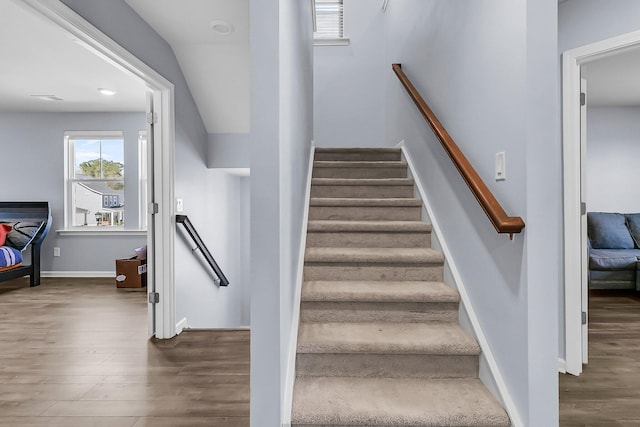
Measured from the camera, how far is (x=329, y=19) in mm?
4809

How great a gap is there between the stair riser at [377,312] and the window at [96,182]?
4.33m

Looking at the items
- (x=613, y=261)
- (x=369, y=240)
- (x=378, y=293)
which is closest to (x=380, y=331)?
(x=378, y=293)

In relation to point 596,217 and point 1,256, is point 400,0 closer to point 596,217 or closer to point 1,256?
point 596,217

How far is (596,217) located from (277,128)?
5048mm

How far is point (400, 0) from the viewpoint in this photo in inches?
151

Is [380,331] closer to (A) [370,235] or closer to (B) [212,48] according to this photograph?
(A) [370,235]

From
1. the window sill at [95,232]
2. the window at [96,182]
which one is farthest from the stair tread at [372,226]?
the window at [96,182]

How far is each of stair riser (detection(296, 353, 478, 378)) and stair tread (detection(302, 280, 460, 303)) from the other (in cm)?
32

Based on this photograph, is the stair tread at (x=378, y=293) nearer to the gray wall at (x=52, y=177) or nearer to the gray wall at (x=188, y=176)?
the gray wall at (x=188, y=176)

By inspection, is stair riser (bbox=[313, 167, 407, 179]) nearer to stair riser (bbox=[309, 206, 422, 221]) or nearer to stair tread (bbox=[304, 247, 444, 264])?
stair riser (bbox=[309, 206, 422, 221])

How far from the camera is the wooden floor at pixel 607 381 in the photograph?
1804 mm

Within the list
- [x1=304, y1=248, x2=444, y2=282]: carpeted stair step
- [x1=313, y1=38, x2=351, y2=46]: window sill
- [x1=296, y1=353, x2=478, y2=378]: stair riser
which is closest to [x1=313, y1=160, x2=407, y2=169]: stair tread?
[x1=304, y1=248, x2=444, y2=282]: carpeted stair step

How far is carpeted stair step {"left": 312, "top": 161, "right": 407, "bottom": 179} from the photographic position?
336cm

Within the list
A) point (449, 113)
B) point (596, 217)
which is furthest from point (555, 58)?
point (596, 217)
